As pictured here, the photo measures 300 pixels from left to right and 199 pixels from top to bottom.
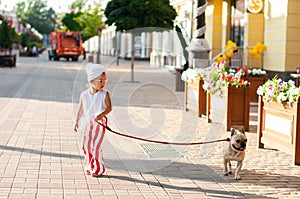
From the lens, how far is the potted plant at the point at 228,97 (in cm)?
1122

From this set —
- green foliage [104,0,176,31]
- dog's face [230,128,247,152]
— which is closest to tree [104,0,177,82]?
green foliage [104,0,176,31]

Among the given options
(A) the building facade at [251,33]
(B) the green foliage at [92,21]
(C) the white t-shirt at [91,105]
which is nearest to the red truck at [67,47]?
(B) the green foliage at [92,21]

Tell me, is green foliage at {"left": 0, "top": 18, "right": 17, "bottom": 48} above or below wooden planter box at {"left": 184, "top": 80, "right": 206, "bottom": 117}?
above

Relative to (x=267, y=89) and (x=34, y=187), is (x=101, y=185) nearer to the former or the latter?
(x=34, y=187)

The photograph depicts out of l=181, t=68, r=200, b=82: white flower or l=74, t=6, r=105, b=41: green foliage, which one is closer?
l=181, t=68, r=200, b=82: white flower

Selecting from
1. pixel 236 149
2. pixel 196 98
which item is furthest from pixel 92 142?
pixel 196 98

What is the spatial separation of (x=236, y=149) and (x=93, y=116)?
1.77m

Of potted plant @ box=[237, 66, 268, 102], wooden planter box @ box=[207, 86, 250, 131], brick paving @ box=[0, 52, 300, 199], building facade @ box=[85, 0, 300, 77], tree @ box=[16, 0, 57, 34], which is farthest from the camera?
tree @ box=[16, 0, 57, 34]

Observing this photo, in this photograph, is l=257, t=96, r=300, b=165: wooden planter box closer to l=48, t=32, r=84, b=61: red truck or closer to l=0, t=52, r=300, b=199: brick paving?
l=0, t=52, r=300, b=199: brick paving

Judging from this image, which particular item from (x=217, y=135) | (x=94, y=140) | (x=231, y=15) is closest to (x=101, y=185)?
(x=94, y=140)

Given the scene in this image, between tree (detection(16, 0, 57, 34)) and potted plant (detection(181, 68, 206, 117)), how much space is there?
148 metres

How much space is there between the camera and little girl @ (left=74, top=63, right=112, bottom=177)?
711 cm

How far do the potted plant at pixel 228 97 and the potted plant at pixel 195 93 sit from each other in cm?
90

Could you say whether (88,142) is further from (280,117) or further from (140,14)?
(140,14)
